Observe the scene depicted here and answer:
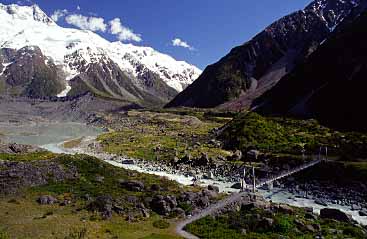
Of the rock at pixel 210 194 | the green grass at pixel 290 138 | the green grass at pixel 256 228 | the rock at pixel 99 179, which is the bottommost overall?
the green grass at pixel 256 228

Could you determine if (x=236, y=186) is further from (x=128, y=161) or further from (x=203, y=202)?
(x=128, y=161)

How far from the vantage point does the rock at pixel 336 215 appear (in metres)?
52.3

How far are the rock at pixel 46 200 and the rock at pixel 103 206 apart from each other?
19.3ft

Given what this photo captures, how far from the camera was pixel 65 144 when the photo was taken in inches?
6014

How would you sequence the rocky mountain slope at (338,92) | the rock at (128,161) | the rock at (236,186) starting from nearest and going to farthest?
the rock at (236,186), the rock at (128,161), the rocky mountain slope at (338,92)

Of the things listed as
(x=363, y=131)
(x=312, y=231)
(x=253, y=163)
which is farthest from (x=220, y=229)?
(x=363, y=131)

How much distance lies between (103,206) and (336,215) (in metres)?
27.6

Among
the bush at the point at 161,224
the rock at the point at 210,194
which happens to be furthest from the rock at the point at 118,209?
the rock at the point at 210,194

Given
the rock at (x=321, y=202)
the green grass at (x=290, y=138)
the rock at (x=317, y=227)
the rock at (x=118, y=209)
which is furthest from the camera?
the green grass at (x=290, y=138)

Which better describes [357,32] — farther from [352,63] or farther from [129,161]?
[129,161]

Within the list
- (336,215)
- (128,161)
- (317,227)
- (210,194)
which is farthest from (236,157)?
(317,227)

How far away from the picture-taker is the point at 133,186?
65375mm

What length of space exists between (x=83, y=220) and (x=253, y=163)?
5171cm

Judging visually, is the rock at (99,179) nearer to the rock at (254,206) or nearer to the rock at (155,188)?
the rock at (155,188)
